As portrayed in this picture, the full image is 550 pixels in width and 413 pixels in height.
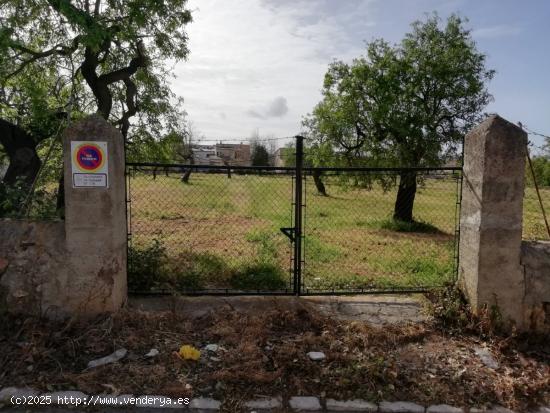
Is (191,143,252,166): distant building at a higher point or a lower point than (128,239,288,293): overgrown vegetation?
higher

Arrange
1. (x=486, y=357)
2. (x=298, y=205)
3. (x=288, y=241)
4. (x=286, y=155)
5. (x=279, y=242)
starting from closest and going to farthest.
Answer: (x=486, y=357), (x=298, y=205), (x=286, y=155), (x=279, y=242), (x=288, y=241)

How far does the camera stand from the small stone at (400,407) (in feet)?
9.98

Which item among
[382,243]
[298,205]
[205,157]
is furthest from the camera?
[205,157]

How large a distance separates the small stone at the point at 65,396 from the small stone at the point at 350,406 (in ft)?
6.23

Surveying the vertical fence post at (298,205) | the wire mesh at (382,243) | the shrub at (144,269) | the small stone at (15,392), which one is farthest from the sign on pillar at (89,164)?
the wire mesh at (382,243)

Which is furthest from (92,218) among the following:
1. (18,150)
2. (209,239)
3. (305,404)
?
(209,239)

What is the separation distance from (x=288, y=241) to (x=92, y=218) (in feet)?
18.1

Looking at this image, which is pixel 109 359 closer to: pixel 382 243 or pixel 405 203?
pixel 382 243

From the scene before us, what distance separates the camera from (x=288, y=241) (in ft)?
29.6

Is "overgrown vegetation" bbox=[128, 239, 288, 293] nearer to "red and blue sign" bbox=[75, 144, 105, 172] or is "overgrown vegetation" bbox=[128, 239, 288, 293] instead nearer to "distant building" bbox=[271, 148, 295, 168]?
"red and blue sign" bbox=[75, 144, 105, 172]

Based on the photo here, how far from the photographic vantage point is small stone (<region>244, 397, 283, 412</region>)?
9.91ft

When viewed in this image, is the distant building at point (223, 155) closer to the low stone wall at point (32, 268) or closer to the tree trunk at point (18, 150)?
the tree trunk at point (18, 150)

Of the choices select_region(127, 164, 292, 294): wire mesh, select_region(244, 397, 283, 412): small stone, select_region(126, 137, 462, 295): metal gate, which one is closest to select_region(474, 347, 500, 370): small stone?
select_region(126, 137, 462, 295): metal gate

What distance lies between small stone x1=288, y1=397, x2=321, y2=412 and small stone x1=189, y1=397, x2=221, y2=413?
57cm
